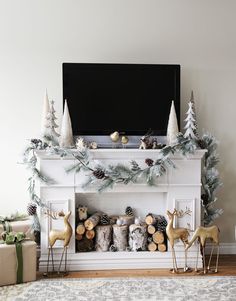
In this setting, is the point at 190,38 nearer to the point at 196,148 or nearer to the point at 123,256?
Answer: the point at 196,148

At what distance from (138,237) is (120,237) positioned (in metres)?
0.17

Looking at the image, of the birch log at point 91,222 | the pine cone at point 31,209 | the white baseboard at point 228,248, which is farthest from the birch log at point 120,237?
the white baseboard at point 228,248

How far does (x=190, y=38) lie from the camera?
4008 millimetres

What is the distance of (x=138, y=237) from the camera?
359 centimetres

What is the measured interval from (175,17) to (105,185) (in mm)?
1877

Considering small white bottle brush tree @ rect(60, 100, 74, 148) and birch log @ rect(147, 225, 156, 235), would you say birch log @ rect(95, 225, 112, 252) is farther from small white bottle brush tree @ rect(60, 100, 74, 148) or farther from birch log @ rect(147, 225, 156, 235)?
small white bottle brush tree @ rect(60, 100, 74, 148)

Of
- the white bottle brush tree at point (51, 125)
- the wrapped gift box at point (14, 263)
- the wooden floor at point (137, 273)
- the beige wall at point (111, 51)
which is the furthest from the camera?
the beige wall at point (111, 51)

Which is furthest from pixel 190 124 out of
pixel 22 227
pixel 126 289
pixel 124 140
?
pixel 22 227

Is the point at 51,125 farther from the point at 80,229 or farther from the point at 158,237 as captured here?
the point at 158,237

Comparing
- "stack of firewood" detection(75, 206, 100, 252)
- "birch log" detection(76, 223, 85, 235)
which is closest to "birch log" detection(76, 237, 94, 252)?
"stack of firewood" detection(75, 206, 100, 252)

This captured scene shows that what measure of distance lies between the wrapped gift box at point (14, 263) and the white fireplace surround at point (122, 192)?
29 centimetres

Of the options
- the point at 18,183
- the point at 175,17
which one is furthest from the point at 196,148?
the point at 18,183

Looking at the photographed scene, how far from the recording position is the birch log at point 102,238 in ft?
11.8

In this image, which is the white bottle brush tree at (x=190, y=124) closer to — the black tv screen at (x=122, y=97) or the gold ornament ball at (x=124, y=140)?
the black tv screen at (x=122, y=97)
